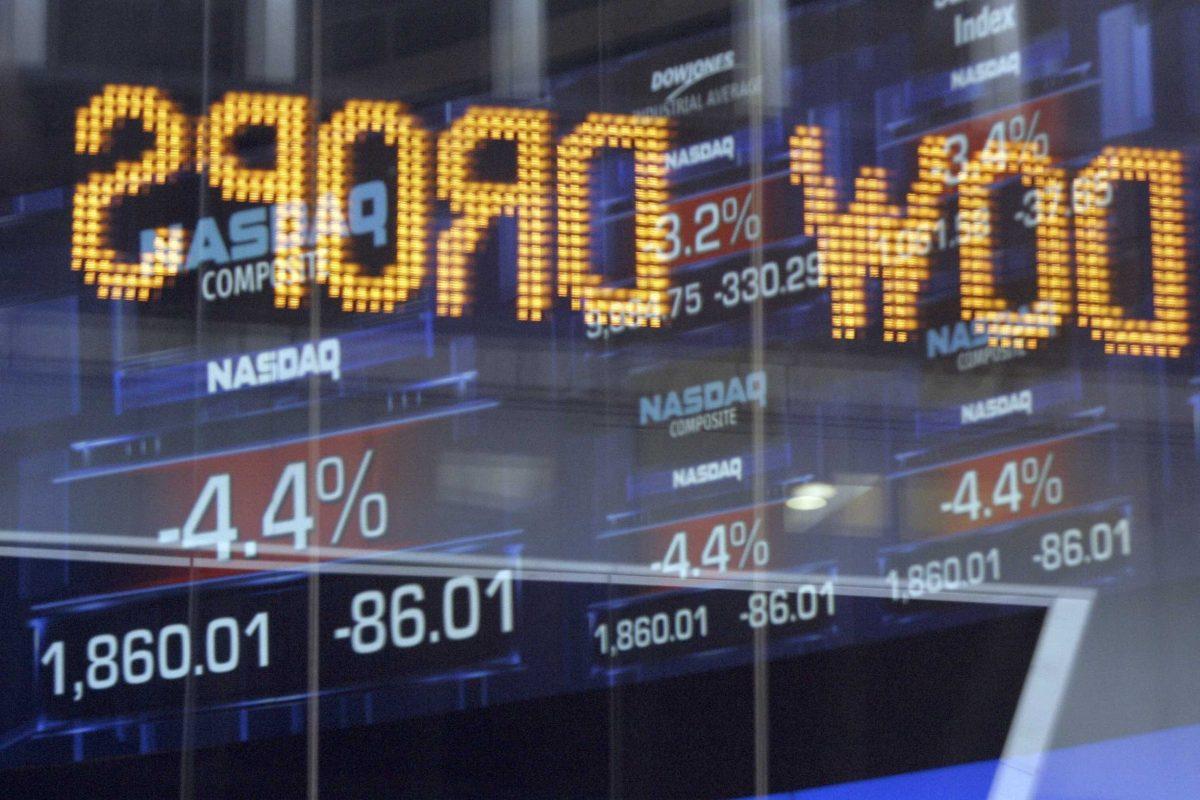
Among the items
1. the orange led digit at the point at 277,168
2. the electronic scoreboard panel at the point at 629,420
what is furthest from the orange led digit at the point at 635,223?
the orange led digit at the point at 277,168

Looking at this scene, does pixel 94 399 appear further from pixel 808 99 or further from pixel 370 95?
pixel 808 99

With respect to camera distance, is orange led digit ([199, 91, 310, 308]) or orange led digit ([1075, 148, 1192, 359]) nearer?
orange led digit ([1075, 148, 1192, 359])

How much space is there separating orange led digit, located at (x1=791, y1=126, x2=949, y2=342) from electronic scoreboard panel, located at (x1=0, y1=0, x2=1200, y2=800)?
0.01 m

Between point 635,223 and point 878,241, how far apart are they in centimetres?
74

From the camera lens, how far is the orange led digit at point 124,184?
682 centimetres

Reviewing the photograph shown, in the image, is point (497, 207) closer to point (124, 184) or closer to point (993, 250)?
point (124, 184)

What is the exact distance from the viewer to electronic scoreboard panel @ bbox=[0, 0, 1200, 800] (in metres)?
5.97

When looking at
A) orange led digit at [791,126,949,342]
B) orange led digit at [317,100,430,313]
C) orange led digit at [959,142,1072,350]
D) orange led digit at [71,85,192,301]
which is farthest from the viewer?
orange led digit at [71,85,192,301]

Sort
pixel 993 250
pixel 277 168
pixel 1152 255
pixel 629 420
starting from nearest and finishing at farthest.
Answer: pixel 1152 255
pixel 993 250
pixel 629 420
pixel 277 168

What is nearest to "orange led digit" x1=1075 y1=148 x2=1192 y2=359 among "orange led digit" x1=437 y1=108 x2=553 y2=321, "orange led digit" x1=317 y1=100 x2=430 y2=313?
"orange led digit" x1=437 y1=108 x2=553 y2=321

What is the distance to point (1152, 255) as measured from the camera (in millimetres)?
5910

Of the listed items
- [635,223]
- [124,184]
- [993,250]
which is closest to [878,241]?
[993,250]

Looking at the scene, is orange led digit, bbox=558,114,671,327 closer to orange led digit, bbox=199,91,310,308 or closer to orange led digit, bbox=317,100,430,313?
orange led digit, bbox=317,100,430,313

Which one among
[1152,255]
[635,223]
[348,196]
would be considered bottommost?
[1152,255]
